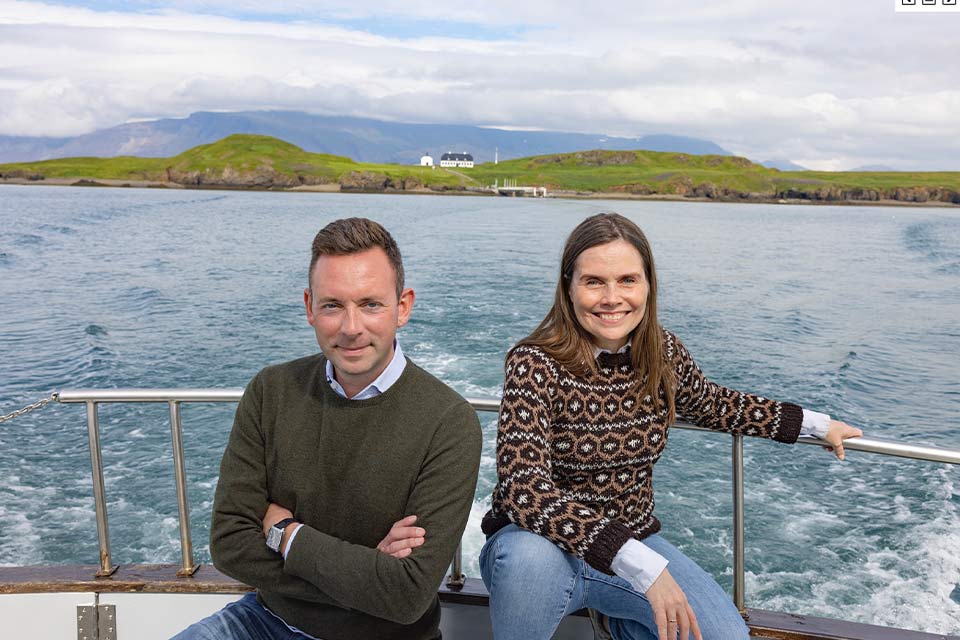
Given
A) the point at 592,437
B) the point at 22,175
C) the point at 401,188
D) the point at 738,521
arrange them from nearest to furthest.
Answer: the point at 592,437 → the point at 738,521 → the point at 401,188 → the point at 22,175

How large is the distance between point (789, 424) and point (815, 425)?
80 millimetres

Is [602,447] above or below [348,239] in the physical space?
below

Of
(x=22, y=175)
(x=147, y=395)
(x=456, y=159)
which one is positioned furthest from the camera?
(x=456, y=159)

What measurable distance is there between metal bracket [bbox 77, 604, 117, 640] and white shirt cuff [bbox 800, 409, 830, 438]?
2.27 meters

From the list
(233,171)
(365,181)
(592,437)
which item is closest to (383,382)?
(592,437)

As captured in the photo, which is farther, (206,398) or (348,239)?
(206,398)

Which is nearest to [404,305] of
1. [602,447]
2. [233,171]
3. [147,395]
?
→ [602,447]

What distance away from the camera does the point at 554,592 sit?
1.88 metres

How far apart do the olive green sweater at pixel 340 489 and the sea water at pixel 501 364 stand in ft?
13.0

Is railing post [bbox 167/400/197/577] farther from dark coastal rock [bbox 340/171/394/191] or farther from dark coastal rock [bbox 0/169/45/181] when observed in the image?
dark coastal rock [bbox 0/169/45/181]

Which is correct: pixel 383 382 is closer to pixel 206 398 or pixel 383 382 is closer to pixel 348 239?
pixel 348 239

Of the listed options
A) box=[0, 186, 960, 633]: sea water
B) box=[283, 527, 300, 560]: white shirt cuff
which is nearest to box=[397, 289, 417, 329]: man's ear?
box=[283, 527, 300, 560]: white shirt cuff

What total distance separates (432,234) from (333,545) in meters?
28.6

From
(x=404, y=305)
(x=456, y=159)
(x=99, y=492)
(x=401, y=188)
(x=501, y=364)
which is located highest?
(x=456, y=159)
